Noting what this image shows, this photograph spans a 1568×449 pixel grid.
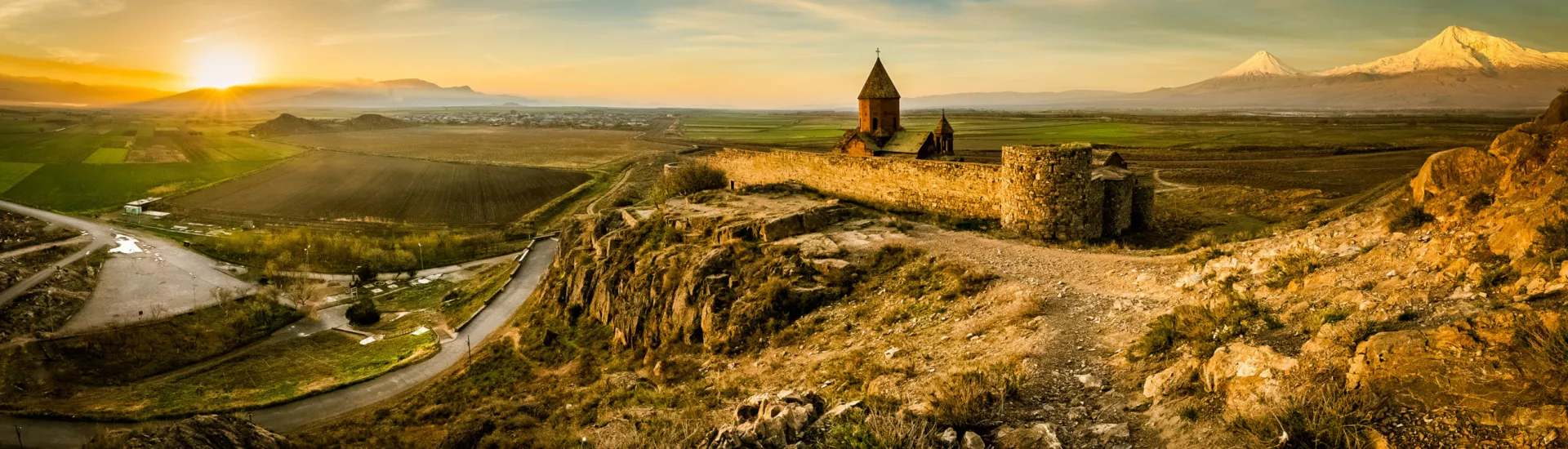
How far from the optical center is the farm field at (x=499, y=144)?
91.1 meters

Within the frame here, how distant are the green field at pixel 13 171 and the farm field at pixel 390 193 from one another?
1141 cm

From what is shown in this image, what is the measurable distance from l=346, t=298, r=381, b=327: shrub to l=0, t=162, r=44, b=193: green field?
47.0 m

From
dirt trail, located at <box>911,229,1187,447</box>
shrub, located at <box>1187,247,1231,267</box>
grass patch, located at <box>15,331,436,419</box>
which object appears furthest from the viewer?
grass patch, located at <box>15,331,436,419</box>

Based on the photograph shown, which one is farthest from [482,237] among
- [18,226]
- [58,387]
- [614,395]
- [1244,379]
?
[1244,379]

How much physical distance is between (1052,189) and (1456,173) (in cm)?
792

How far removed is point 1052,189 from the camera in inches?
663

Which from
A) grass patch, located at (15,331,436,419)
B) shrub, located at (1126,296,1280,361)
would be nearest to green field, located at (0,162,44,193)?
grass patch, located at (15,331,436,419)

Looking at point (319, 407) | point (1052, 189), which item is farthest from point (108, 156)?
point (1052, 189)

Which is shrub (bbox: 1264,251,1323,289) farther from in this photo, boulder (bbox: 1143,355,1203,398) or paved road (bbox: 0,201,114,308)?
paved road (bbox: 0,201,114,308)

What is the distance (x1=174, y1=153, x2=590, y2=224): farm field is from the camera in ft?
188

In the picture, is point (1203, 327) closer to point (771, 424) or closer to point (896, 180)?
point (771, 424)

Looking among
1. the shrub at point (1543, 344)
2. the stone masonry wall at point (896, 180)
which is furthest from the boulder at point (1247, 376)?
the stone masonry wall at point (896, 180)

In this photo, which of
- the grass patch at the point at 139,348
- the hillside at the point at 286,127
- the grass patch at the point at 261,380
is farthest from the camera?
the hillside at the point at 286,127

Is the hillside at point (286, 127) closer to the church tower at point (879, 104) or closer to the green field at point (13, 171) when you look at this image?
the green field at point (13, 171)
